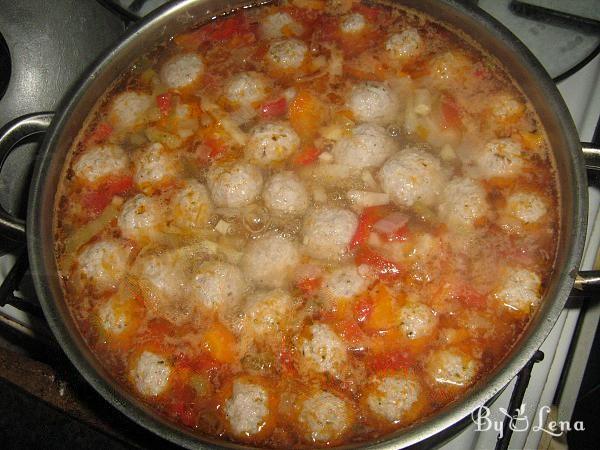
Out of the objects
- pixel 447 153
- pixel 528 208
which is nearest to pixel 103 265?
pixel 447 153

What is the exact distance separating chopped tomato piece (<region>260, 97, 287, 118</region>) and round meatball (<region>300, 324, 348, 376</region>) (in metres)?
1.10

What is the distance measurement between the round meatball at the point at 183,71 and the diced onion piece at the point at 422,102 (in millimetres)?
1098

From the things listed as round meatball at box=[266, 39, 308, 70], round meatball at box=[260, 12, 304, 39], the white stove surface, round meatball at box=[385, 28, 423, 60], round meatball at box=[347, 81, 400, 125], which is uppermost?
round meatball at box=[385, 28, 423, 60]

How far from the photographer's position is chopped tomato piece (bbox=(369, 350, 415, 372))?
2010mm

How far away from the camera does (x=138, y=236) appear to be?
227 cm

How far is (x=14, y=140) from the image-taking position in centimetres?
222

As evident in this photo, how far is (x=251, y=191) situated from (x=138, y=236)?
542 millimetres

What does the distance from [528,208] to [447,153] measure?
0.43 m

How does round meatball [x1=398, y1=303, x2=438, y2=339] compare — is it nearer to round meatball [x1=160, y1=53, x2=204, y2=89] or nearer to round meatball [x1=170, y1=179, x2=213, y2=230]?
round meatball [x1=170, y1=179, x2=213, y2=230]

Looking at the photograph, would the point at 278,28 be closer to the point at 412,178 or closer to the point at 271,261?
the point at 412,178

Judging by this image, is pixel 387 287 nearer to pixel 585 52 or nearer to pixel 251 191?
pixel 251 191

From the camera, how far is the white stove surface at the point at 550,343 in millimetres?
2354

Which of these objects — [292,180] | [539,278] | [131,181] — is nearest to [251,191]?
[292,180]

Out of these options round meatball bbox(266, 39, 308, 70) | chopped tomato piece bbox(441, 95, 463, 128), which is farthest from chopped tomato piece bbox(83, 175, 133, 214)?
chopped tomato piece bbox(441, 95, 463, 128)
